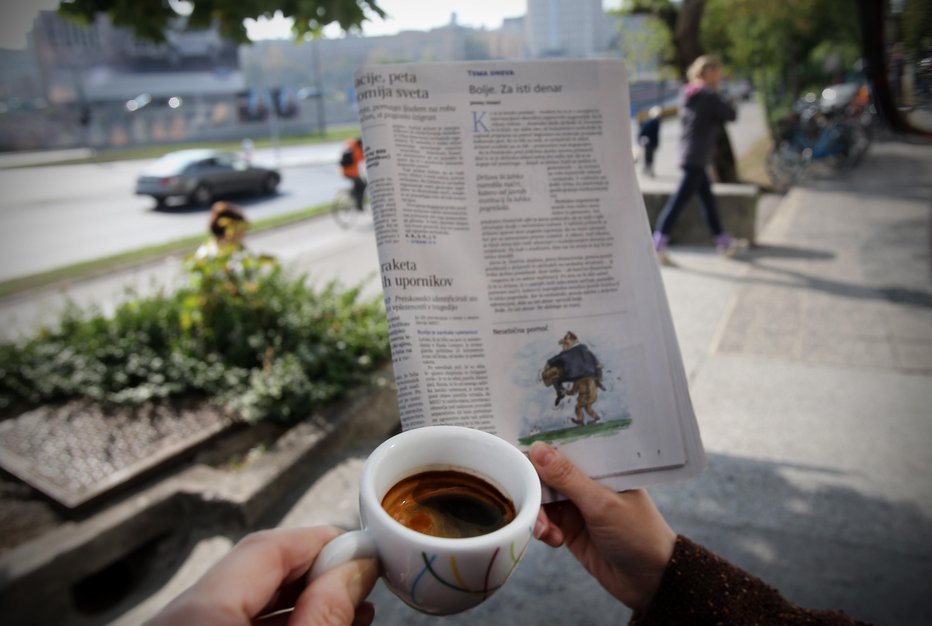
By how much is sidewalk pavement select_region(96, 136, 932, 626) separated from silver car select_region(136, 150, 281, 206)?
467 inches

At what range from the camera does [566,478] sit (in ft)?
3.22

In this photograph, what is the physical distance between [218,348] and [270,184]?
43.1ft

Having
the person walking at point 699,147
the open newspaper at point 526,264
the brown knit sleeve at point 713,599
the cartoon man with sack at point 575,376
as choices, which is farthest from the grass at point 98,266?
the brown knit sleeve at point 713,599

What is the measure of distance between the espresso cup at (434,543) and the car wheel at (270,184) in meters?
15.9

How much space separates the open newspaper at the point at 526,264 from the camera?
0.98m

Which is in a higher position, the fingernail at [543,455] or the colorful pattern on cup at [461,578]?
the colorful pattern on cup at [461,578]

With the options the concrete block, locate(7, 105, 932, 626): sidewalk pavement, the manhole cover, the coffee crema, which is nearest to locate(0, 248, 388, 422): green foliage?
the manhole cover

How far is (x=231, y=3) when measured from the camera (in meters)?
2.72

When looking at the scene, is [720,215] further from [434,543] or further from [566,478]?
[434,543]

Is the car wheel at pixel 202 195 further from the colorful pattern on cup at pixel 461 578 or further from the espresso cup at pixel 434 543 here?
the colorful pattern on cup at pixel 461 578

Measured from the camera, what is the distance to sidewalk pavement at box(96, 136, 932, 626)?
1969 millimetres

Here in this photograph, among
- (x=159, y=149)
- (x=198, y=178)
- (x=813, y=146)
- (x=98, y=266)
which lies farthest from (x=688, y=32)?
(x=159, y=149)

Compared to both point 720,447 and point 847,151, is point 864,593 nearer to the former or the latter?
point 720,447

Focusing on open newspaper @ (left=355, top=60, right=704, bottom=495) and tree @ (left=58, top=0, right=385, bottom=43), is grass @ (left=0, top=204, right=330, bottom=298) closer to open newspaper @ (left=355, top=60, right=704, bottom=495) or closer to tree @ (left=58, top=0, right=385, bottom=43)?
tree @ (left=58, top=0, right=385, bottom=43)
